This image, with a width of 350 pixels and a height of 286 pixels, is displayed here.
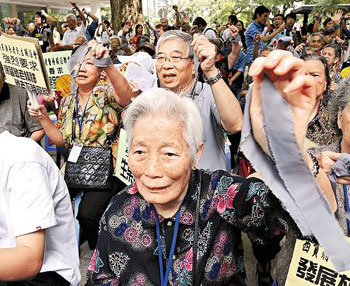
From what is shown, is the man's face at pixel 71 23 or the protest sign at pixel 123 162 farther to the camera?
the man's face at pixel 71 23

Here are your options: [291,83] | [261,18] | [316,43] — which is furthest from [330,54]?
[291,83]

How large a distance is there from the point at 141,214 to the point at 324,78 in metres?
1.99

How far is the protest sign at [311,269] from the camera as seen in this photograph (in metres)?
1.54

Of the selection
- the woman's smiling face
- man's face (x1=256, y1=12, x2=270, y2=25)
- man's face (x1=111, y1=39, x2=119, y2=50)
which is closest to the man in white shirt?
the woman's smiling face

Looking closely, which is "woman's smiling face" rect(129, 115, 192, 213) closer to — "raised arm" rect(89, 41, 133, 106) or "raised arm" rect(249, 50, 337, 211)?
"raised arm" rect(249, 50, 337, 211)

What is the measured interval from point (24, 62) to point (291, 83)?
2.03 metres

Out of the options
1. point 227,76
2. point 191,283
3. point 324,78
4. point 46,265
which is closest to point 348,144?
point 191,283

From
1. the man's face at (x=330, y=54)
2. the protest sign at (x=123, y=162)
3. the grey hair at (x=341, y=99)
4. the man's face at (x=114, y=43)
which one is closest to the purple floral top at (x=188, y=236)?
the grey hair at (x=341, y=99)

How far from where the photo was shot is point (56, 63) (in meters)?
4.66

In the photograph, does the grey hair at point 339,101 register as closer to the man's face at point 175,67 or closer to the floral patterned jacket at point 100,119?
the man's face at point 175,67

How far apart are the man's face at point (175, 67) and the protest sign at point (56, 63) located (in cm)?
265

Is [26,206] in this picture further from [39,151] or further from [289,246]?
[289,246]

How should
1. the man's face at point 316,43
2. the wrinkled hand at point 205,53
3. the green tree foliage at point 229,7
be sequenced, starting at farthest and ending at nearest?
1. the green tree foliage at point 229,7
2. the man's face at point 316,43
3. the wrinkled hand at point 205,53

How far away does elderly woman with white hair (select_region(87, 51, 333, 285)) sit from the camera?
1.35m
